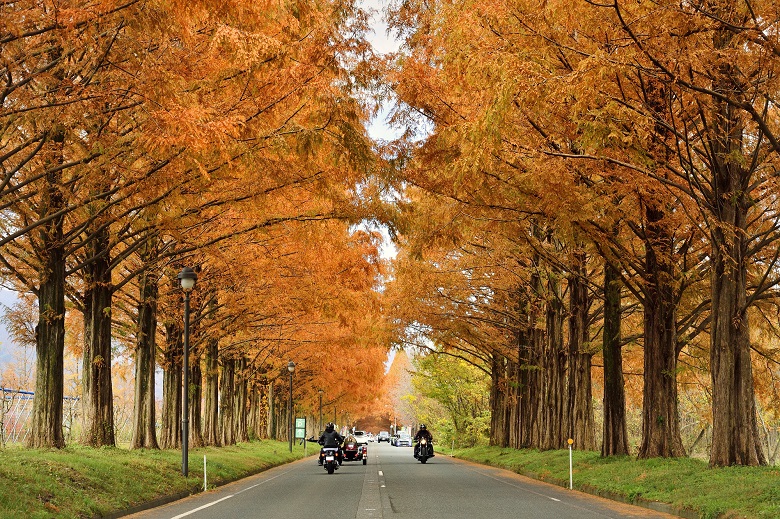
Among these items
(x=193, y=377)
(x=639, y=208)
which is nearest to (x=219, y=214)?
(x=639, y=208)

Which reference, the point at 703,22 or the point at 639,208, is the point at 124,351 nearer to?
the point at 639,208

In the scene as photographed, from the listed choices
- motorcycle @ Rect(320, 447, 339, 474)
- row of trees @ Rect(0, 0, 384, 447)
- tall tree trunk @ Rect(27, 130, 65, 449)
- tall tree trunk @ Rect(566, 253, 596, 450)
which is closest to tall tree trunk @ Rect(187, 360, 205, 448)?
row of trees @ Rect(0, 0, 384, 447)

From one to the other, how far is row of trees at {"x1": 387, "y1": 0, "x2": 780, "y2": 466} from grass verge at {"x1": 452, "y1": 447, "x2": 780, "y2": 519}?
981 mm

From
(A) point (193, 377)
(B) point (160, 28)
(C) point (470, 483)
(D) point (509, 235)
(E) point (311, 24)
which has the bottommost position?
(C) point (470, 483)

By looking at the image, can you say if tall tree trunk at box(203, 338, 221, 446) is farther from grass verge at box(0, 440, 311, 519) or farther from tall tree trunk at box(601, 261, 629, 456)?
tall tree trunk at box(601, 261, 629, 456)

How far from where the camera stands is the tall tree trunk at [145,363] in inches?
931

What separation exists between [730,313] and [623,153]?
3685 millimetres

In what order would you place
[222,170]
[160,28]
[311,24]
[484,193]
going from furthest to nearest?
[484,193] → [222,170] → [311,24] → [160,28]

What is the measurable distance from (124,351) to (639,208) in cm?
2428

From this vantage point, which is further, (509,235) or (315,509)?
(509,235)

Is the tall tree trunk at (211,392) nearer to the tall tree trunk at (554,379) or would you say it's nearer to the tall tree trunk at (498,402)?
the tall tree trunk at (554,379)

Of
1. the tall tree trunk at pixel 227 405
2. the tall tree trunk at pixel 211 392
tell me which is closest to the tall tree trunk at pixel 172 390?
the tall tree trunk at pixel 211 392

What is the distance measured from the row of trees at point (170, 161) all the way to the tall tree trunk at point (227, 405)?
517 inches

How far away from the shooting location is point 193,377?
108 ft
